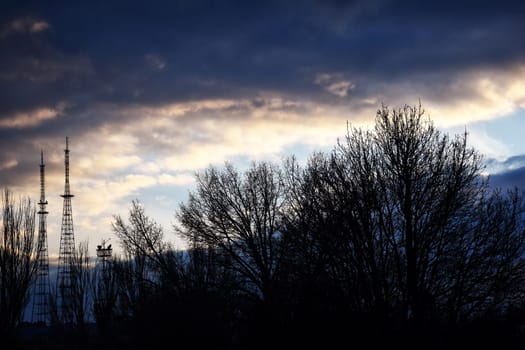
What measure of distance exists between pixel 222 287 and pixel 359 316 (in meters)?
14.3

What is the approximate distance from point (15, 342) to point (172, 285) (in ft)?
31.9

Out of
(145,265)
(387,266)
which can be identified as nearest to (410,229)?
(387,266)

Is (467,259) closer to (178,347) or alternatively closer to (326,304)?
(326,304)

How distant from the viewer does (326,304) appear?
22406 mm

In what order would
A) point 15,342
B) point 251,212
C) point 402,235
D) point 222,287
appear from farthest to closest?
point 251,212
point 222,287
point 15,342
point 402,235

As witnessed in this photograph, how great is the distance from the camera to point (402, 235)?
2436cm

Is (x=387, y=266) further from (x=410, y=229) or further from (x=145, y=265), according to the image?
(x=145, y=265)

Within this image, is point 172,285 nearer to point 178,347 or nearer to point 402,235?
point 178,347

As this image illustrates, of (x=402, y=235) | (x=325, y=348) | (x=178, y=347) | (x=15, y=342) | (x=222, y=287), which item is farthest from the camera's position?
(x=222, y=287)

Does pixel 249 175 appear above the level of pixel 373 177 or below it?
above

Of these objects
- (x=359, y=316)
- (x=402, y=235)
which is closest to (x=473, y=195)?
(x=402, y=235)

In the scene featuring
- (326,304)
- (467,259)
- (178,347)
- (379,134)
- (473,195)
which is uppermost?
(379,134)

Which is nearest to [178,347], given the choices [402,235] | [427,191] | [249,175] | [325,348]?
[325,348]

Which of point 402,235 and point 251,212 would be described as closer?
point 402,235
